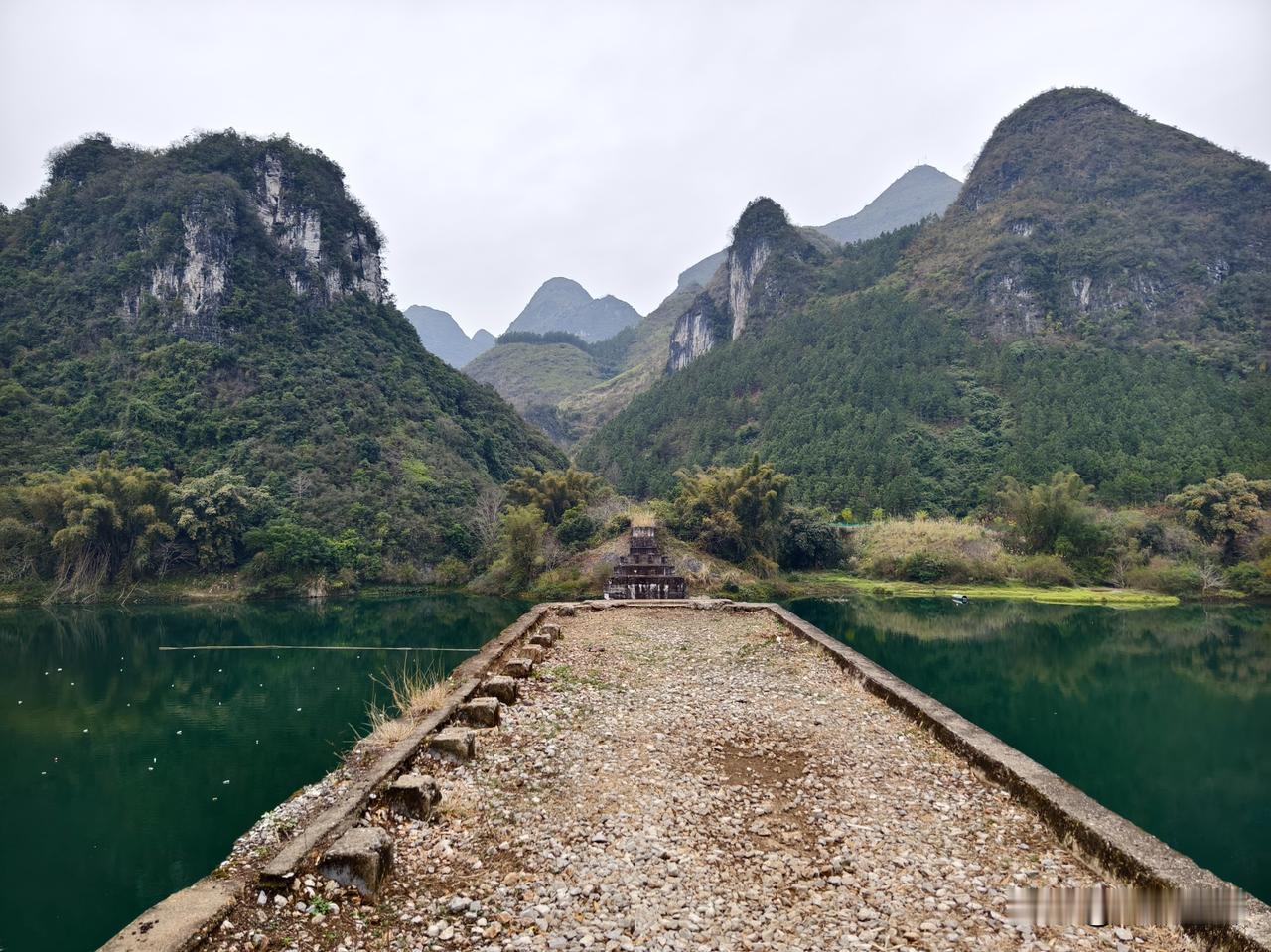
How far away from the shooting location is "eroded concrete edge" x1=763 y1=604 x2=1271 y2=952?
3.39 meters

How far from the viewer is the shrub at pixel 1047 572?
3853cm

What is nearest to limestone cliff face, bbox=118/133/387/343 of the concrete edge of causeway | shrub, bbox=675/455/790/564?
shrub, bbox=675/455/790/564

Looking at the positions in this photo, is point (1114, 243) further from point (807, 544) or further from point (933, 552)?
point (807, 544)

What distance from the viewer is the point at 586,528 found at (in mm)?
39344

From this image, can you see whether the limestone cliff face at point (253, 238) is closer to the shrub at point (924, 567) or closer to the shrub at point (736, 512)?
the shrub at point (736, 512)

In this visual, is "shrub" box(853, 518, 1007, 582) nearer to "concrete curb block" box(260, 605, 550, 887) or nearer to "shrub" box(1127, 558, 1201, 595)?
"shrub" box(1127, 558, 1201, 595)

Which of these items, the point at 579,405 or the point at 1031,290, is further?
the point at 579,405

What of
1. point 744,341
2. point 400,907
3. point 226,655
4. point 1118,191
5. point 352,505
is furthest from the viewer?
point 744,341

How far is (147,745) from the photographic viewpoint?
1265cm

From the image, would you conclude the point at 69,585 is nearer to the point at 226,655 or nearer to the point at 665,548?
the point at 226,655

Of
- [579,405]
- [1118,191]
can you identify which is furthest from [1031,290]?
[579,405]

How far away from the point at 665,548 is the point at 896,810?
106 feet

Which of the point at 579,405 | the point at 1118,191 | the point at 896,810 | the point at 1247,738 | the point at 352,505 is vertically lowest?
the point at 1247,738

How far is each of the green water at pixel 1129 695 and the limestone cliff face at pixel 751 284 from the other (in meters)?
82.3
